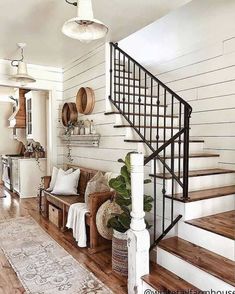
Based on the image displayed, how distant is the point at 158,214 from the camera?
2.77 meters

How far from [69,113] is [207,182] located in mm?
2714

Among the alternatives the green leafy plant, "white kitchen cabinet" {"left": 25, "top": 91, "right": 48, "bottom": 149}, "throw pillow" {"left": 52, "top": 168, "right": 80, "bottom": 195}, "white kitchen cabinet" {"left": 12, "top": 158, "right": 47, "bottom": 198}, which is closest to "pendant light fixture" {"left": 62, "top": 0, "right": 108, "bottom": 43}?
the green leafy plant

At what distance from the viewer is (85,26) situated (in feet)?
7.22

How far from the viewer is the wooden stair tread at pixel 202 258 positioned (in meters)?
1.83

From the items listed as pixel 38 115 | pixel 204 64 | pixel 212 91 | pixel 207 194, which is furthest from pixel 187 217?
pixel 38 115

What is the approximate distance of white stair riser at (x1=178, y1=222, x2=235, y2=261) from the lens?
2.04 m

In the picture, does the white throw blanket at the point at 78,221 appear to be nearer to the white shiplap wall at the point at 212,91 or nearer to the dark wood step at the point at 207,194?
the dark wood step at the point at 207,194

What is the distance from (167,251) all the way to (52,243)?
1640 millimetres

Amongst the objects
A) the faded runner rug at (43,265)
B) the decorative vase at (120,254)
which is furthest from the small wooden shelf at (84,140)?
the decorative vase at (120,254)

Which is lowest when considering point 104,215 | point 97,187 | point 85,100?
point 104,215

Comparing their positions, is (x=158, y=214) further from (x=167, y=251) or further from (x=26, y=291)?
(x=26, y=291)

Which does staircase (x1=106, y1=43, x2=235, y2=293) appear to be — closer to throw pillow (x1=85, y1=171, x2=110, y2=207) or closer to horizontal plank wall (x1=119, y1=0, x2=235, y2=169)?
horizontal plank wall (x1=119, y1=0, x2=235, y2=169)

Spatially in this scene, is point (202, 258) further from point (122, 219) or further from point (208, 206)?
point (122, 219)

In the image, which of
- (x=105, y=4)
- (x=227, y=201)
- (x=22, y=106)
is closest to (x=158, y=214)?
(x=227, y=201)
